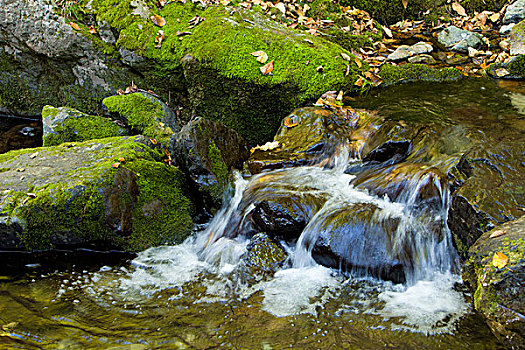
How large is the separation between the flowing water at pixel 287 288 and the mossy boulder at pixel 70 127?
2.80 metres

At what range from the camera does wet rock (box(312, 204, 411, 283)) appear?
12.8ft

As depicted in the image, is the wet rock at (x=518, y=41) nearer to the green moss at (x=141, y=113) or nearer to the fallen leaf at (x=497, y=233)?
the fallen leaf at (x=497, y=233)

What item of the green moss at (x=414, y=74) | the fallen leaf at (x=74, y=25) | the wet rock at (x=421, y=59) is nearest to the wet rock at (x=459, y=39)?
the wet rock at (x=421, y=59)

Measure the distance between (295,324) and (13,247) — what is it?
11.1 feet

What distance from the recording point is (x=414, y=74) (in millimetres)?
7188

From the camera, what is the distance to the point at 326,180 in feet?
16.5

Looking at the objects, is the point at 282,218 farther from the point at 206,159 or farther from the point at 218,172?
the point at 206,159

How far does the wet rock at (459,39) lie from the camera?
27.2 ft

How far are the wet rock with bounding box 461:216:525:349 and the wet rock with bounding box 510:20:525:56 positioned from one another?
5716 millimetres

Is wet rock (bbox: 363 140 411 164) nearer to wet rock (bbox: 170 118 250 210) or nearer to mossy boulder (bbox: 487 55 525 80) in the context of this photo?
wet rock (bbox: 170 118 250 210)

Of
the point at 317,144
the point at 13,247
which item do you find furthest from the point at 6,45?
the point at 317,144

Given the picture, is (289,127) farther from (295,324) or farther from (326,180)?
(295,324)

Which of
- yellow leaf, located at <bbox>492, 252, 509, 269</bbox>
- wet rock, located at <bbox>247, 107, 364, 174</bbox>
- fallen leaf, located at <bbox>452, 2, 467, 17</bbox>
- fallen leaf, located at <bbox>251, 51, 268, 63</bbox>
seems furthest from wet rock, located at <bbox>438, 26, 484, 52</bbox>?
yellow leaf, located at <bbox>492, 252, 509, 269</bbox>

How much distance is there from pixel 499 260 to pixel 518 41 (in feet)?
21.1
